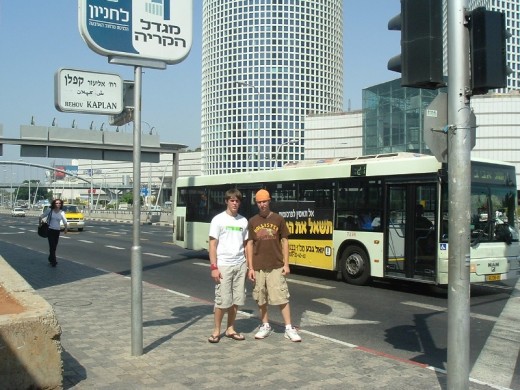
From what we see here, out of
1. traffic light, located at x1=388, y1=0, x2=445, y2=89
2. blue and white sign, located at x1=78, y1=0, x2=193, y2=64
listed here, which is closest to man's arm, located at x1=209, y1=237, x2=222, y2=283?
blue and white sign, located at x1=78, y1=0, x2=193, y2=64

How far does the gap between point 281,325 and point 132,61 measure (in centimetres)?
412

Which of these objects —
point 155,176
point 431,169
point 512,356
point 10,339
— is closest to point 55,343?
point 10,339

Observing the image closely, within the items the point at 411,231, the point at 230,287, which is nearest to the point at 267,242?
the point at 230,287

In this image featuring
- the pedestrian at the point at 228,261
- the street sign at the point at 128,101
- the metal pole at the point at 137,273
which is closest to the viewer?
the metal pole at the point at 137,273

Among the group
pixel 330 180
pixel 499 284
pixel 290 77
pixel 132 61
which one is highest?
pixel 290 77

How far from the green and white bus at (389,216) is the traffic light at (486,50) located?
5377 mm

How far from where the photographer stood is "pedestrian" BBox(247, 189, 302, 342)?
6.91 m

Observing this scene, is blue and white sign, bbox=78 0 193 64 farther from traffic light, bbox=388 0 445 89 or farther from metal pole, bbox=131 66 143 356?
traffic light, bbox=388 0 445 89

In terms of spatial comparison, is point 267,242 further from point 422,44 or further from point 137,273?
point 422,44

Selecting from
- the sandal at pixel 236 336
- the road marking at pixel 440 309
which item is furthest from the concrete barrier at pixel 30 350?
the road marking at pixel 440 309

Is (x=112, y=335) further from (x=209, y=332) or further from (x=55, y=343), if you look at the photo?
(x=55, y=343)

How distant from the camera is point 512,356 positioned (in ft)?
21.4

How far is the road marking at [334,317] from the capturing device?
→ 8.35 m

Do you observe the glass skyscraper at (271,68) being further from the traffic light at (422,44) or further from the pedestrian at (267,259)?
the traffic light at (422,44)
